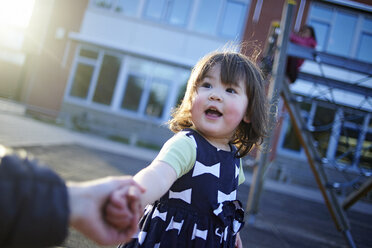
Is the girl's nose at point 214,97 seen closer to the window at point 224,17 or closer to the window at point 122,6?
the window at point 224,17

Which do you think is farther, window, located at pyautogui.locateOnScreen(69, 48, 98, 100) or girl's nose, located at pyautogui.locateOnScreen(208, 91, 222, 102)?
window, located at pyautogui.locateOnScreen(69, 48, 98, 100)

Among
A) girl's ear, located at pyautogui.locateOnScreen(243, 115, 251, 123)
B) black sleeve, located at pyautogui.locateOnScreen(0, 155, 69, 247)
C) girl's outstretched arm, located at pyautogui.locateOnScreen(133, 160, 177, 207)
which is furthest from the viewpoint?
girl's ear, located at pyautogui.locateOnScreen(243, 115, 251, 123)

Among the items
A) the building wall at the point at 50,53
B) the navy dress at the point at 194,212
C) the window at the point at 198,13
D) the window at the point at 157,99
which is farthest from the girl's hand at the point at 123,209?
the building wall at the point at 50,53

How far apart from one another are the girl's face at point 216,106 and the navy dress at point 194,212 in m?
0.07

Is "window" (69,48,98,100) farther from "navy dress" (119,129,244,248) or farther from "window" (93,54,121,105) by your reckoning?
"navy dress" (119,129,244,248)

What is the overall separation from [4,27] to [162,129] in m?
7.95

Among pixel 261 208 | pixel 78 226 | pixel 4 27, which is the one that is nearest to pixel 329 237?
pixel 261 208

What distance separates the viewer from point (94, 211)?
1.80ft

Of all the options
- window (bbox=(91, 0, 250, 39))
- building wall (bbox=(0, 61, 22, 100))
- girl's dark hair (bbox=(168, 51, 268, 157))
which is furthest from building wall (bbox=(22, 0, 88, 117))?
girl's dark hair (bbox=(168, 51, 268, 157))

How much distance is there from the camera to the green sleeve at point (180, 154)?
875 mm

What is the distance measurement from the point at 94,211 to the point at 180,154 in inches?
16.4

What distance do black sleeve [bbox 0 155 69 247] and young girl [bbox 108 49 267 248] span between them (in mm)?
323

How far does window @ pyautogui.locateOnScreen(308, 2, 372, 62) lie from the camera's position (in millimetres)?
10414

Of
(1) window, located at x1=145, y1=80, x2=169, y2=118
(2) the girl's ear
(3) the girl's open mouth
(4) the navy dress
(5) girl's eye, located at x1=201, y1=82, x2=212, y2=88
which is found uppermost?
(1) window, located at x1=145, y1=80, x2=169, y2=118
